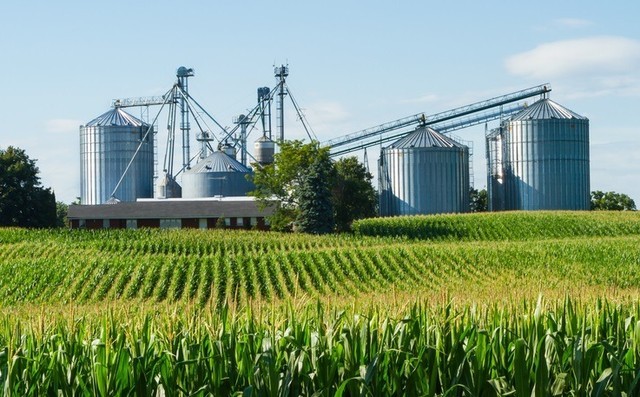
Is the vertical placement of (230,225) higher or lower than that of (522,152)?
lower

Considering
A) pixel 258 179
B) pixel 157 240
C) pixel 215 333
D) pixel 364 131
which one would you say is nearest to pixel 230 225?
pixel 258 179

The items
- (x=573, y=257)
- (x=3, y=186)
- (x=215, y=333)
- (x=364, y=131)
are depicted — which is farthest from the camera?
(x=364, y=131)

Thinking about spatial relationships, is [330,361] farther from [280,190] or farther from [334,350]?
[280,190]

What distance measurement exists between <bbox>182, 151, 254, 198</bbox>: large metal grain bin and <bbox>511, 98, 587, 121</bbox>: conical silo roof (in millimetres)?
25815

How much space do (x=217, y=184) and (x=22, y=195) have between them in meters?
20.2

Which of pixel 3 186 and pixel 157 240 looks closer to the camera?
pixel 157 240

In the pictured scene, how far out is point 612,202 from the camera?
337ft

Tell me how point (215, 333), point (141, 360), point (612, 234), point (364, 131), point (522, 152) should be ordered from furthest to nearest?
point (364, 131) → point (522, 152) → point (612, 234) → point (215, 333) → point (141, 360)

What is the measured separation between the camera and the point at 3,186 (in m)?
74.3

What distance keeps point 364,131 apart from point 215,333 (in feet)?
254

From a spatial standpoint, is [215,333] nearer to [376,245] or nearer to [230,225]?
[376,245]

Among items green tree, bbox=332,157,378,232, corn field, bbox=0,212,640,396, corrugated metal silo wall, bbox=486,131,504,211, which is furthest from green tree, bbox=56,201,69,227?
corn field, bbox=0,212,640,396

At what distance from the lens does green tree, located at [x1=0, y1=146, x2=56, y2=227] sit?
7400 centimetres

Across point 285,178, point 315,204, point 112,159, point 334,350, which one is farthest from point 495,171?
point 334,350
